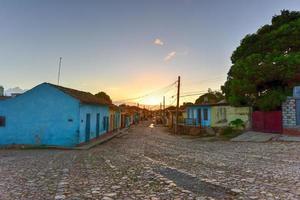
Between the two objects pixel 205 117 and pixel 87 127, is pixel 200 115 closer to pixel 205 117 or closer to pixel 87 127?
pixel 205 117

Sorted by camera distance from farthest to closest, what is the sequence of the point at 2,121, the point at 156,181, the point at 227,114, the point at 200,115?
the point at 200,115, the point at 227,114, the point at 2,121, the point at 156,181

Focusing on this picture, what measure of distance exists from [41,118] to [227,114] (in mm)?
18518

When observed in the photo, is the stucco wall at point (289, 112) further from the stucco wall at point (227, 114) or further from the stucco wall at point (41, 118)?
the stucco wall at point (41, 118)

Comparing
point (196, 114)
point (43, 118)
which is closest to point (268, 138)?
point (43, 118)

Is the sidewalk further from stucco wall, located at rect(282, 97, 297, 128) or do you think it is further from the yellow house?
the yellow house

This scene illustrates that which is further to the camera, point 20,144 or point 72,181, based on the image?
point 20,144

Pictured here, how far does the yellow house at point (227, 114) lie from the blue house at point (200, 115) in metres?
1.33

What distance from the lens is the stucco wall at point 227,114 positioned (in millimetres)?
26094

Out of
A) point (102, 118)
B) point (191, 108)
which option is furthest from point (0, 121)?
point (191, 108)

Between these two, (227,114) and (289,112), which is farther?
(227,114)

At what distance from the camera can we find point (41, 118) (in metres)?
19.8

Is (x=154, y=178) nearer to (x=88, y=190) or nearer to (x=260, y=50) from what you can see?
(x=88, y=190)

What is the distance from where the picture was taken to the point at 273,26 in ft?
80.8

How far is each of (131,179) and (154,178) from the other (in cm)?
64
